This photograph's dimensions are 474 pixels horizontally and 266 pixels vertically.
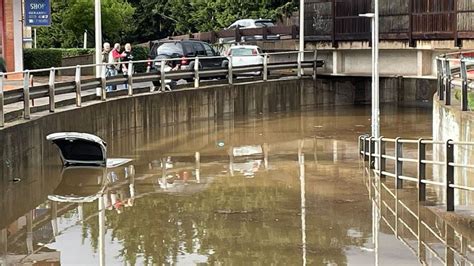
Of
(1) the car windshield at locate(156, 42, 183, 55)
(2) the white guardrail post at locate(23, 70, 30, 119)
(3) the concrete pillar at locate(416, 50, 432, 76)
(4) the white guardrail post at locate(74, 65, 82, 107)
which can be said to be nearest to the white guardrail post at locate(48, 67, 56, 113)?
(2) the white guardrail post at locate(23, 70, 30, 119)

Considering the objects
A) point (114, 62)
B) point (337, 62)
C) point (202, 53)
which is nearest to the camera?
point (114, 62)

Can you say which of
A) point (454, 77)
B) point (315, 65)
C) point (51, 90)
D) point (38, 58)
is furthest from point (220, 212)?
point (38, 58)

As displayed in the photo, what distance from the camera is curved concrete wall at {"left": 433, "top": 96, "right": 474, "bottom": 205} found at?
63.2ft

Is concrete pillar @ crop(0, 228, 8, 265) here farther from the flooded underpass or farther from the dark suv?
the dark suv

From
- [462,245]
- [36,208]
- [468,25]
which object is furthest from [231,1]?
[462,245]

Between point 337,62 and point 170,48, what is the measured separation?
7480 mm

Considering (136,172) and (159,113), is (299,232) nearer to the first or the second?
(136,172)

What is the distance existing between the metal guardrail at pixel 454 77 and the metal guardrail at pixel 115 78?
28.4ft

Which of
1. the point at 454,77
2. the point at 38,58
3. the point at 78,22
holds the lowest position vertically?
the point at 454,77

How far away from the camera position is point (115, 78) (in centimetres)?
2997

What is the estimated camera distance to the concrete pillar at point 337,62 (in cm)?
4328

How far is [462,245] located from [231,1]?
50510mm

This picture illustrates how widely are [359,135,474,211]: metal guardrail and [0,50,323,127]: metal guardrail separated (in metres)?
7.11

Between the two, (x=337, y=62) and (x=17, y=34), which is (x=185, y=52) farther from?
(x=337, y=62)
